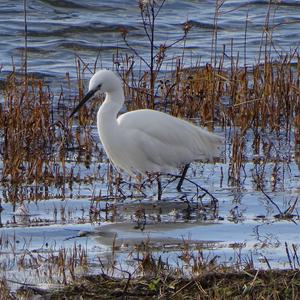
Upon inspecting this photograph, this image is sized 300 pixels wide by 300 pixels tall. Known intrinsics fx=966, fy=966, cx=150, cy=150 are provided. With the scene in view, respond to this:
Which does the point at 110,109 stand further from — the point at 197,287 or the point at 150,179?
the point at 197,287

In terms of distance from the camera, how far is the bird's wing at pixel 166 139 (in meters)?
8.28

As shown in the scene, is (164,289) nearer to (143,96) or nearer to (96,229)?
(96,229)

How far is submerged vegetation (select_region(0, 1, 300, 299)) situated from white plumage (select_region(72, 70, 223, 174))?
202 mm

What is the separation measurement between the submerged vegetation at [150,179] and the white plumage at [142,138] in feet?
0.66

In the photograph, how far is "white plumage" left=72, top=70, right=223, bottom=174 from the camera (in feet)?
26.9

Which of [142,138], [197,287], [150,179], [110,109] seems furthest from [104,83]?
[197,287]

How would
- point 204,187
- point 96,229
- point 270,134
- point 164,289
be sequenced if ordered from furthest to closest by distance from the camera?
1. point 270,134
2. point 204,187
3. point 96,229
4. point 164,289

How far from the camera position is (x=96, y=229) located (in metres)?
6.45

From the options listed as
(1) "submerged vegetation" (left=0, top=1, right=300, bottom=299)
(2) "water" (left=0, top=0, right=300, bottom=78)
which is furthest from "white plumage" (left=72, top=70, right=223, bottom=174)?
(2) "water" (left=0, top=0, right=300, bottom=78)

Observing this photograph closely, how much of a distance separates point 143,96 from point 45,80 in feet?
9.69

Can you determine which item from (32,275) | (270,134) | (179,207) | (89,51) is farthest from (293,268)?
(89,51)

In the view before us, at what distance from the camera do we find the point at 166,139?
8.34 metres

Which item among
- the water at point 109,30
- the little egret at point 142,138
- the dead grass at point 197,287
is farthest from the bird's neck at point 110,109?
the water at point 109,30

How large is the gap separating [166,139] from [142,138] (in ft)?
0.72
